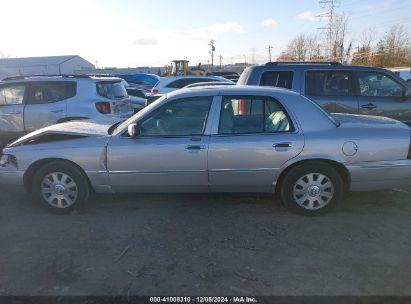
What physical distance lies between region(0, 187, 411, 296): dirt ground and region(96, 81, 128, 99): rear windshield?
3.33 meters

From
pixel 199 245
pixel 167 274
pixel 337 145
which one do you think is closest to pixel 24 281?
pixel 167 274

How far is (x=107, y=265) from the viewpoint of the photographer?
3.64 meters

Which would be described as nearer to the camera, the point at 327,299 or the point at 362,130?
the point at 327,299

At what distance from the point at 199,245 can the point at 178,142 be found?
1.23 m

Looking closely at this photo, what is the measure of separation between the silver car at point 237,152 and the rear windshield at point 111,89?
345cm

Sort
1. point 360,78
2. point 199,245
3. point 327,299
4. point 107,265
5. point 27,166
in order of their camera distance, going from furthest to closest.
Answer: point 360,78, point 27,166, point 199,245, point 107,265, point 327,299

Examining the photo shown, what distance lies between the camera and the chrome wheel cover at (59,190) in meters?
4.81

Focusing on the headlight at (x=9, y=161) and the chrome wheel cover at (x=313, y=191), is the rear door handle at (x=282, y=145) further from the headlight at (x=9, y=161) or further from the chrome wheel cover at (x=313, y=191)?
the headlight at (x=9, y=161)

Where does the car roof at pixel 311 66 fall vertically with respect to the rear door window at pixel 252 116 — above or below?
above

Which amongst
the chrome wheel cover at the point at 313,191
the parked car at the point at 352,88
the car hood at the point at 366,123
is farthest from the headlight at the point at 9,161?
the parked car at the point at 352,88

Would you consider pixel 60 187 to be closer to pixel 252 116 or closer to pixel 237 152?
pixel 237 152

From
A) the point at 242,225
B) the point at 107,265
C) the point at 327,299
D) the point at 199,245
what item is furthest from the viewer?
the point at 242,225

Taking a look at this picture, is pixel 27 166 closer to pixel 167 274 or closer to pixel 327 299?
pixel 167 274

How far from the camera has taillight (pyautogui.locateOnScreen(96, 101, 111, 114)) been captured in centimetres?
788
